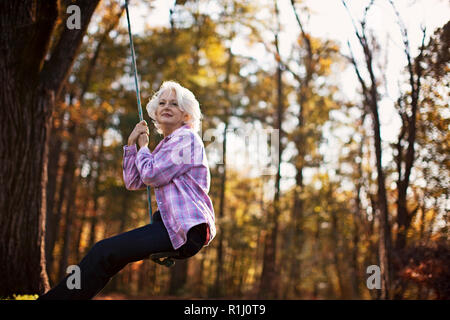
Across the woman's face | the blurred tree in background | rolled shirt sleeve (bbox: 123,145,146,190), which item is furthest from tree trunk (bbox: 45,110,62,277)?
the woman's face

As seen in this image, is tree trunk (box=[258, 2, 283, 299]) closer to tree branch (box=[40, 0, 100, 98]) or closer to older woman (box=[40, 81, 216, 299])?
tree branch (box=[40, 0, 100, 98])

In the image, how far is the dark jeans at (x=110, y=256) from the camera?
2590 mm

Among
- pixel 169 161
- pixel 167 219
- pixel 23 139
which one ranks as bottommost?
pixel 167 219

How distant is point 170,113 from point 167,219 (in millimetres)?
705

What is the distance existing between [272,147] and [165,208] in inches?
483

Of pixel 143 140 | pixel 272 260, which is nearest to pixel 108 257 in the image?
pixel 143 140

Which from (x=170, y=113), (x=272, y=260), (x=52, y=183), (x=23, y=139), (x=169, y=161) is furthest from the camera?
(x=272, y=260)

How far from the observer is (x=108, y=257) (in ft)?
8.55

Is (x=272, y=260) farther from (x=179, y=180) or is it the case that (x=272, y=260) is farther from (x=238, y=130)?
(x=179, y=180)

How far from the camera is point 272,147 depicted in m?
14.9

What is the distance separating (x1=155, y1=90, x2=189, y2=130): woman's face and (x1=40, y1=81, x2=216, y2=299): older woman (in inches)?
1.8

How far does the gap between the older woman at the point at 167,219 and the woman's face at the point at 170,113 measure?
0.15ft

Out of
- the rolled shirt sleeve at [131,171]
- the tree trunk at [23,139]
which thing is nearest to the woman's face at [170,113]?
the rolled shirt sleeve at [131,171]

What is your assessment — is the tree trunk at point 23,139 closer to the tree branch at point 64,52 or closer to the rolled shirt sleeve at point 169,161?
the tree branch at point 64,52
